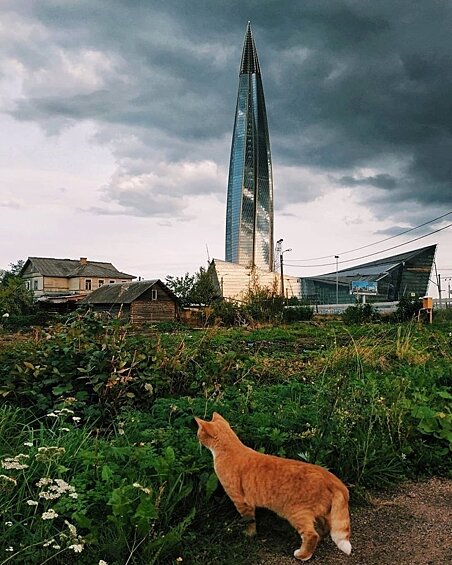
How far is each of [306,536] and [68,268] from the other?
66924 millimetres

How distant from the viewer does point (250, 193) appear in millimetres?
99688

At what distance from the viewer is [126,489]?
2.72 meters

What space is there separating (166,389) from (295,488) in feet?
9.07

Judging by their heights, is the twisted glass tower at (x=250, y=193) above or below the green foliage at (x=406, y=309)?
above

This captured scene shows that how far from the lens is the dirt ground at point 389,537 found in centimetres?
282

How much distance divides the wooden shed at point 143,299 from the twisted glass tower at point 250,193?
61605 millimetres

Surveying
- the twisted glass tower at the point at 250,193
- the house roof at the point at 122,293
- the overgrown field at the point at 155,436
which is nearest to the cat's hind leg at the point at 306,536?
the overgrown field at the point at 155,436

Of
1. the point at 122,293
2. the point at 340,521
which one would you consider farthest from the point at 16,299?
the point at 340,521

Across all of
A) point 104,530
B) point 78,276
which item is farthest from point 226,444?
point 78,276

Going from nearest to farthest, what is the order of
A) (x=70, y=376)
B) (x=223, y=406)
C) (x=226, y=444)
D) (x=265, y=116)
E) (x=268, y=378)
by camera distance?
(x=226, y=444) → (x=223, y=406) → (x=70, y=376) → (x=268, y=378) → (x=265, y=116)

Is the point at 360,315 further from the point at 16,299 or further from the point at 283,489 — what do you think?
the point at 16,299

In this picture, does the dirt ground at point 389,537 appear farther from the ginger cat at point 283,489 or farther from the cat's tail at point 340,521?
the cat's tail at point 340,521

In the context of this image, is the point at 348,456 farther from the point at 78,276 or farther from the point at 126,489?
the point at 78,276

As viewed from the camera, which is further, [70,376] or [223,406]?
[70,376]
